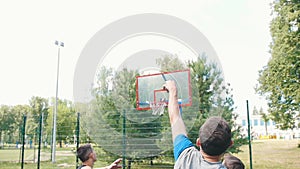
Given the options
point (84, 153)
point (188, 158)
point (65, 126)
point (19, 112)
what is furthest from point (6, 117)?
point (188, 158)

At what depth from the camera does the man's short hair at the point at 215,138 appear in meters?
1.40

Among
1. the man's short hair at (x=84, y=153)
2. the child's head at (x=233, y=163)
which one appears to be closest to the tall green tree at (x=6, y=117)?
the man's short hair at (x=84, y=153)

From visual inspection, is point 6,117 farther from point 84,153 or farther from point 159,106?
point 84,153

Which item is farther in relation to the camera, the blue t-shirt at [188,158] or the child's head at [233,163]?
the child's head at [233,163]

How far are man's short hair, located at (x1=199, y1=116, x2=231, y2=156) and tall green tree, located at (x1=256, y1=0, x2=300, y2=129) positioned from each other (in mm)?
13387

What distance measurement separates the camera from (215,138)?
1395mm

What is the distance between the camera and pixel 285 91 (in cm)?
1420

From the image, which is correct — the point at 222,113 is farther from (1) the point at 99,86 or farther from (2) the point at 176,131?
(2) the point at 176,131

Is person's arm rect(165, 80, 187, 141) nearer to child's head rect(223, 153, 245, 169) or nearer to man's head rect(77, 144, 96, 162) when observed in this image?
child's head rect(223, 153, 245, 169)

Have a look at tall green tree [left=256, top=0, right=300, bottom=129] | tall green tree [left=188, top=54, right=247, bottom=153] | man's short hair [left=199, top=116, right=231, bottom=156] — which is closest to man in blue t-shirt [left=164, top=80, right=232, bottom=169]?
man's short hair [left=199, top=116, right=231, bottom=156]

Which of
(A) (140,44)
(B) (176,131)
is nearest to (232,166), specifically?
(B) (176,131)

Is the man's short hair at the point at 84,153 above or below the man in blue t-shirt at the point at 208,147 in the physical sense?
below

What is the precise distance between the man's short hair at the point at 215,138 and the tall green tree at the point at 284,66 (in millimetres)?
13387

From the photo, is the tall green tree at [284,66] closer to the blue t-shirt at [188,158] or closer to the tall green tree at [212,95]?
the tall green tree at [212,95]
